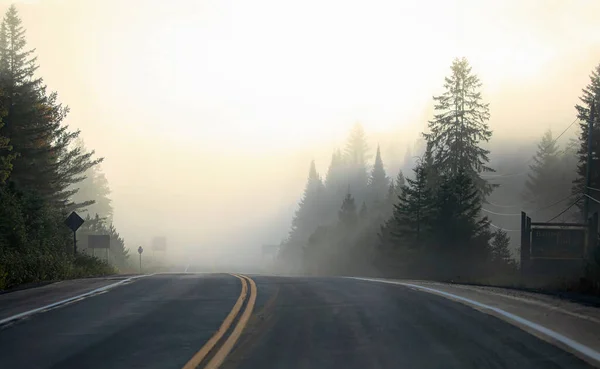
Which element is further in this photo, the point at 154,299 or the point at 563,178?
the point at 563,178

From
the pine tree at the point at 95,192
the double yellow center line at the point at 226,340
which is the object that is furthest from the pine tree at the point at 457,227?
the pine tree at the point at 95,192

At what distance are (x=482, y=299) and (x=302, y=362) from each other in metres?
7.19

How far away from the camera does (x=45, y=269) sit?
75.2 ft

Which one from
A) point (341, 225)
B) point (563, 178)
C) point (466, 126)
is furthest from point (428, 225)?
point (563, 178)

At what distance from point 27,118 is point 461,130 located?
123 feet

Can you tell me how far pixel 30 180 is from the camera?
41.4m

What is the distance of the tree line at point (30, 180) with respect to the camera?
2358 centimetres

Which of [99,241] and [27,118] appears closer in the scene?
[27,118]

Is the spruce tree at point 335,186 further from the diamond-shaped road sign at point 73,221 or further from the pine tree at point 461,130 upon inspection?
the diamond-shaped road sign at point 73,221

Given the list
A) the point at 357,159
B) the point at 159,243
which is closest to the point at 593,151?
the point at 357,159

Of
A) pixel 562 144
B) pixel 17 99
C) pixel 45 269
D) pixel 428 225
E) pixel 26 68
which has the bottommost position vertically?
pixel 45 269

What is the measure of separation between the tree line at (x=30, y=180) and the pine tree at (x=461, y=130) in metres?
31.9

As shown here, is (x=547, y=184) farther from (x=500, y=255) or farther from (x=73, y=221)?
(x=73, y=221)

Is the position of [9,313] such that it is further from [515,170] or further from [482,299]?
[515,170]
